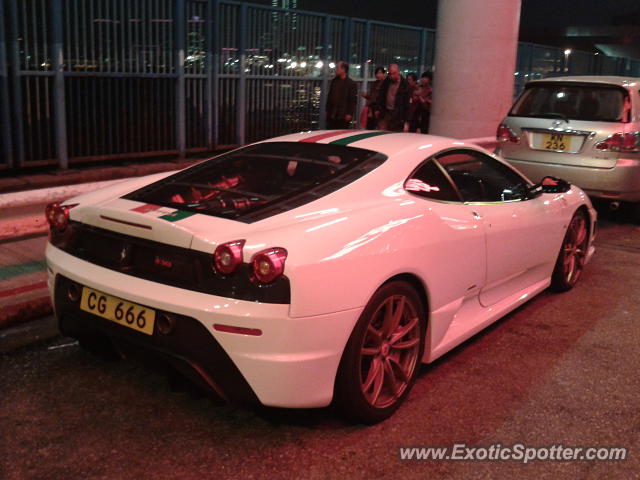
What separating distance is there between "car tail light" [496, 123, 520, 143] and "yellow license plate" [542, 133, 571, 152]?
32 centimetres

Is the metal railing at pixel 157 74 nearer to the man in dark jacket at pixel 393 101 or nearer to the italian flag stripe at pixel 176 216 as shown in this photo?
the man in dark jacket at pixel 393 101

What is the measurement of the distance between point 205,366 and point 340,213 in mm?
914

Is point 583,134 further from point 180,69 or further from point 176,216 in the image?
point 180,69

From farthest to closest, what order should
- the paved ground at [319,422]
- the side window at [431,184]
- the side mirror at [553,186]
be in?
the side mirror at [553,186], the side window at [431,184], the paved ground at [319,422]

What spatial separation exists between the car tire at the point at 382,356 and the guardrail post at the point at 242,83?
922 centimetres

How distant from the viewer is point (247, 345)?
118 inches

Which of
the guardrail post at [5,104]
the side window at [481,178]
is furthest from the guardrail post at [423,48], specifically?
the side window at [481,178]

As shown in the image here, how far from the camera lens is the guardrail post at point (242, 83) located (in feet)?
39.9

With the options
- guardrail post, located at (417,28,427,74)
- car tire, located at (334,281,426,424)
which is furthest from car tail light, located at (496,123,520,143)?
guardrail post, located at (417,28,427,74)

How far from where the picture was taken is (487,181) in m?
4.71

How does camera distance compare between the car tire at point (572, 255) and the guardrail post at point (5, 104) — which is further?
the guardrail post at point (5, 104)

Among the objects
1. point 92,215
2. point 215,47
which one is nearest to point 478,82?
point 215,47

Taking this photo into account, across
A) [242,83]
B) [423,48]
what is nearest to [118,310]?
[242,83]

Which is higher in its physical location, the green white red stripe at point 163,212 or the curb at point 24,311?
the green white red stripe at point 163,212
